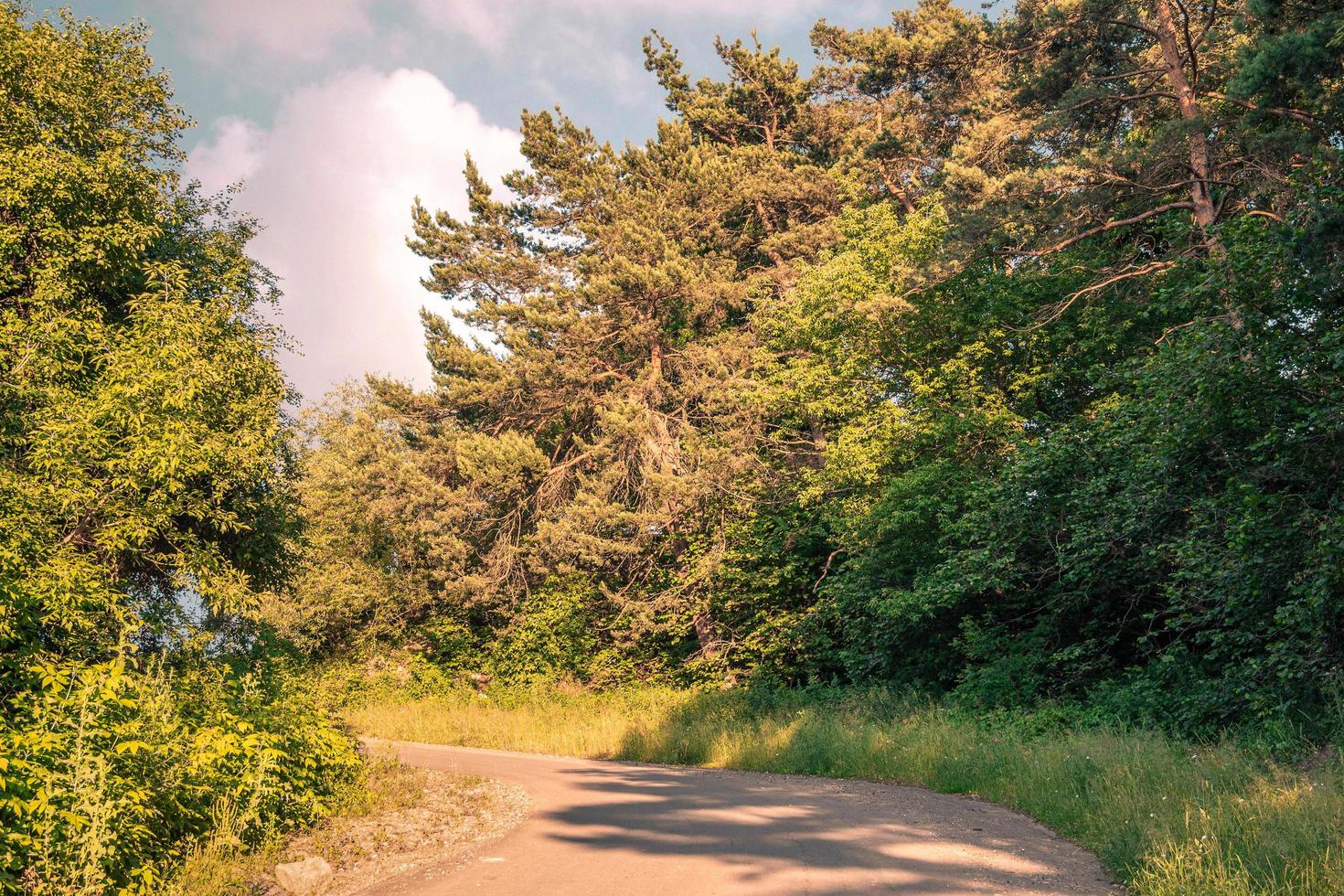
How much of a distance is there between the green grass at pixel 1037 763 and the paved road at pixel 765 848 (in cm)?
55

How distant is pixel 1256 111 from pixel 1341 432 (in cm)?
667

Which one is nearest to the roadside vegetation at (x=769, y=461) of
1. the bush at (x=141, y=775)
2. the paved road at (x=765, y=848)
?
the bush at (x=141, y=775)

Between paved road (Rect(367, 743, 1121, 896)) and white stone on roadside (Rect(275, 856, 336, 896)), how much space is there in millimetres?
687

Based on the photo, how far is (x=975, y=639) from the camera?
18781 millimetres

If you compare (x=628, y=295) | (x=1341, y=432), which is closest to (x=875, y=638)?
(x=1341, y=432)

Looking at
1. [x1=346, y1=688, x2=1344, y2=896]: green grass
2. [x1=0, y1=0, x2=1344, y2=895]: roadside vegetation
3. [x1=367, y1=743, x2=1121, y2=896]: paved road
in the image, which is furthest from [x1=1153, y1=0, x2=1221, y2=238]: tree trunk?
[x1=367, y1=743, x2=1121, y2=896]: paved road

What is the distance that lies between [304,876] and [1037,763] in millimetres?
8452

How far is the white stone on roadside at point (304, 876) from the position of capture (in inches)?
287

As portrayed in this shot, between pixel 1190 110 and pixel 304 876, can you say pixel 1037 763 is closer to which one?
pixel 304 876

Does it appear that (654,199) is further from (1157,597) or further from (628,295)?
(1157,597)

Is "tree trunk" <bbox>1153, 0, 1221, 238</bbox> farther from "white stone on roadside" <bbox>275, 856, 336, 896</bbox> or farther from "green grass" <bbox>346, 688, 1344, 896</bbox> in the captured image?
"white stone on roadside" <bbox>275, 856, 336, 896</bbox>

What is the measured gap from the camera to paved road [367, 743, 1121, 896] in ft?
21.7

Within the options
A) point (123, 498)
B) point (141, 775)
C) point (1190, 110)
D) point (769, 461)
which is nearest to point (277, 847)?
point (141, 775)

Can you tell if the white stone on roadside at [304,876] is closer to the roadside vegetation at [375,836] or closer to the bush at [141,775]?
the roadside vegetation at [375,836]
